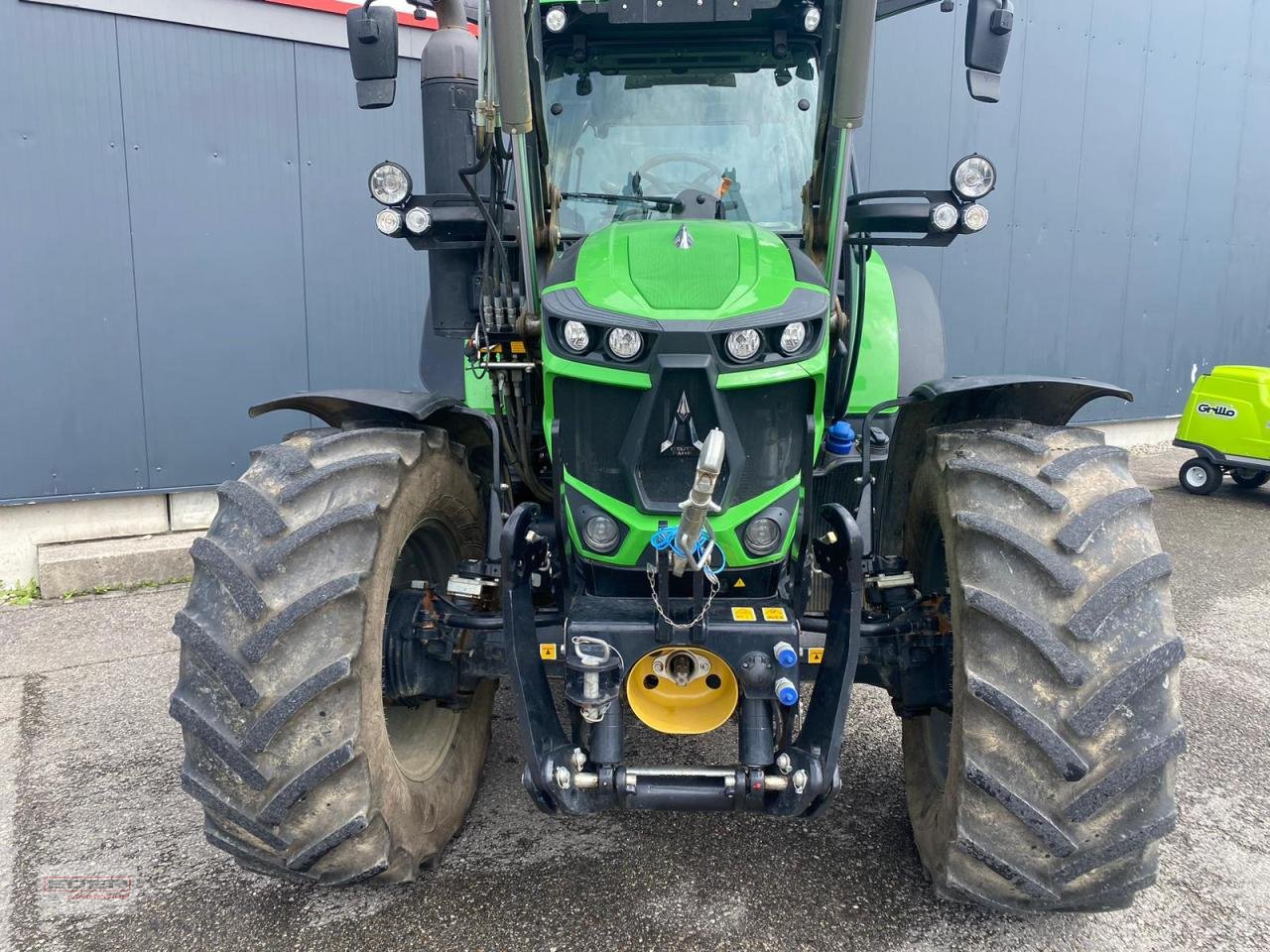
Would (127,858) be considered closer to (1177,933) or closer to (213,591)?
(213,591)

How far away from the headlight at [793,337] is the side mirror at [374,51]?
1.46m

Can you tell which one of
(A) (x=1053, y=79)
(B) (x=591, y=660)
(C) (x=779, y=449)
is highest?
(A) (x=1053, y=79)

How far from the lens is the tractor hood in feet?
7.94

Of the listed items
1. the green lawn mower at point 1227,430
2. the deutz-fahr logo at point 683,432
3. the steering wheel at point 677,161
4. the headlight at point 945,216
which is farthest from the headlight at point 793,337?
the green lawn mower at point 1227,430

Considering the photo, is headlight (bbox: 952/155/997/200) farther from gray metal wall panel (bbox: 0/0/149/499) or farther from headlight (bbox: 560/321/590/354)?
gray metal wall panel (bbox: 0/0/149/499)

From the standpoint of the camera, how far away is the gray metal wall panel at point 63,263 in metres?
5.50

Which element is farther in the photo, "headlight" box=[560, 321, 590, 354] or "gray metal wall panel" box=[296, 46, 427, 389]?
"gray metal wall panel" box=[296, 46, 427, 389]

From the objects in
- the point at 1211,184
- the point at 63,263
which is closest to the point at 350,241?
the point at 63,263

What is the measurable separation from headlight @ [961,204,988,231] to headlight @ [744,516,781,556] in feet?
3.93

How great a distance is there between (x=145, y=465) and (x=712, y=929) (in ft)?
16.4

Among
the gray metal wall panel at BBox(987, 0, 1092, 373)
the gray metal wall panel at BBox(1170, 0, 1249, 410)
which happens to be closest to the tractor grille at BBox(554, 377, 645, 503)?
the gray metal wall panel at BBox(987, 0, 1092, 373)

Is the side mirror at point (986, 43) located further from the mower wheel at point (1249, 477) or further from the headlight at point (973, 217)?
the mower wheel at point (1249, 477)

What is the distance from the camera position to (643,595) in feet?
8.47

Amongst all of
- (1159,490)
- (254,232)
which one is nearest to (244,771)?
(254,232)
